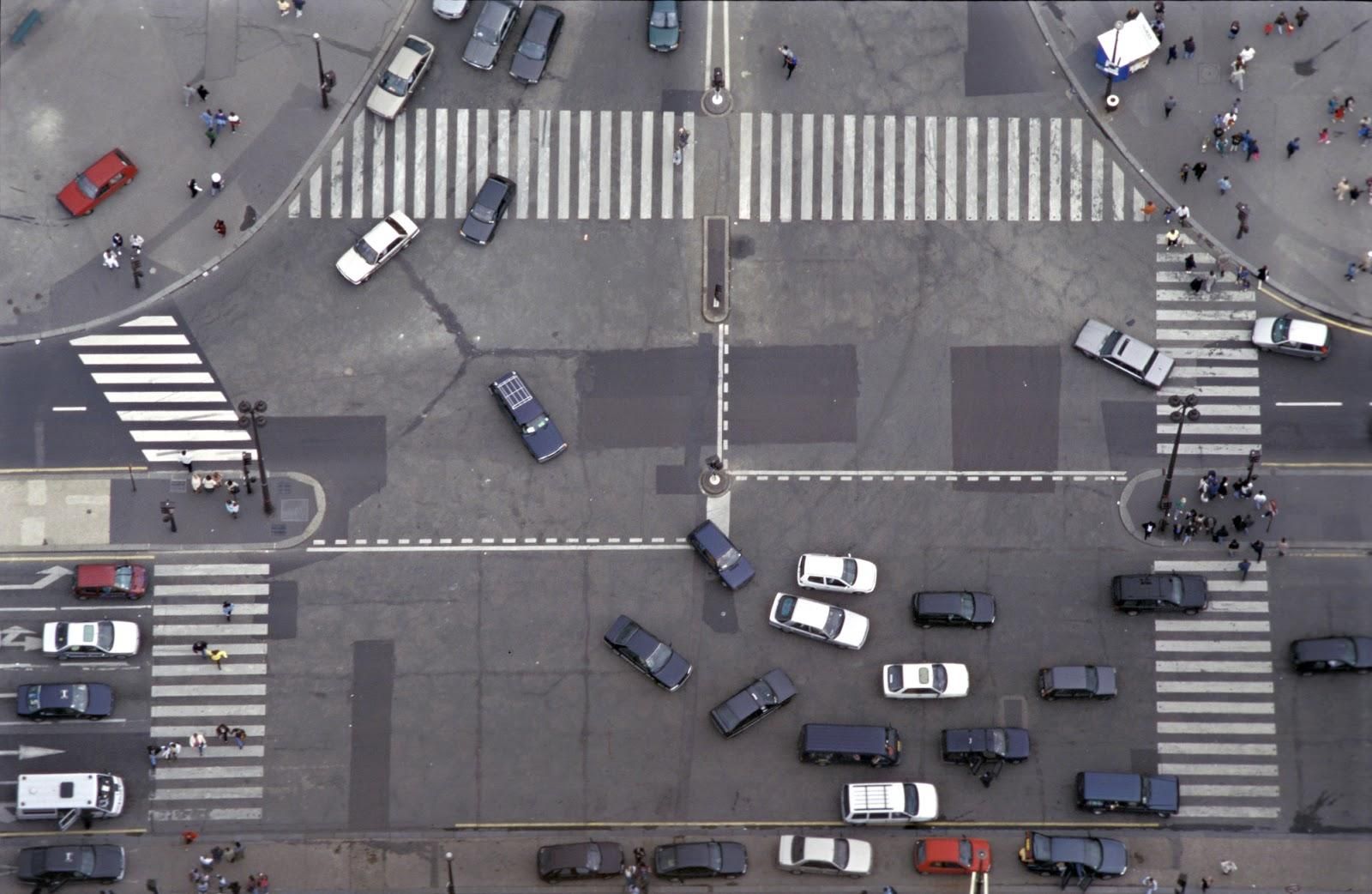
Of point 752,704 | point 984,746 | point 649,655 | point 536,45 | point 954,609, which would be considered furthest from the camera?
point 536,45

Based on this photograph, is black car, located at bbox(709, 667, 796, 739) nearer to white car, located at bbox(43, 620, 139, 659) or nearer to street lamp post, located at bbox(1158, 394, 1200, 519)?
street lamp post, located at bbox(1158, 394, 1200, 519)

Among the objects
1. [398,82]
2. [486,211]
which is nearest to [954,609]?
[486,211]

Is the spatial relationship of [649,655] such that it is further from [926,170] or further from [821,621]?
[926,170]

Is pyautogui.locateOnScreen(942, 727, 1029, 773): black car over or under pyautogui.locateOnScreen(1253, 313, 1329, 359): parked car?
under

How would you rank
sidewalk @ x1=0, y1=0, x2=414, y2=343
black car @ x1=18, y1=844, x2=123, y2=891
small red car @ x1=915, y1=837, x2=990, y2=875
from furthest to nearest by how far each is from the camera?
sidewalk @ x1=0, y1=0, x2=414, y2=343
small red car @ x1=915, y1=837, x2=990, y2=875
black car @ x1=18, y1=844, x2=123, y2=891

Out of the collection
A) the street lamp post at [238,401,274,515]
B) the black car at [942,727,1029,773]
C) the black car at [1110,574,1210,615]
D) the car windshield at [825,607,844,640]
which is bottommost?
the black car at [942,727,1029,773]

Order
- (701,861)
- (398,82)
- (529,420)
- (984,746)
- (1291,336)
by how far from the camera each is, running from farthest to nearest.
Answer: (398,82) < (1291,336) < (529,420) < (984,746) < (701,861)

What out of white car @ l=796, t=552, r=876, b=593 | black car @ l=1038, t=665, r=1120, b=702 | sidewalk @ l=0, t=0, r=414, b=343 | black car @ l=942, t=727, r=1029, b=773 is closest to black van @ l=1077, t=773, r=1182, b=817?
black car @ l=942, t=727, r=1029, b=773
